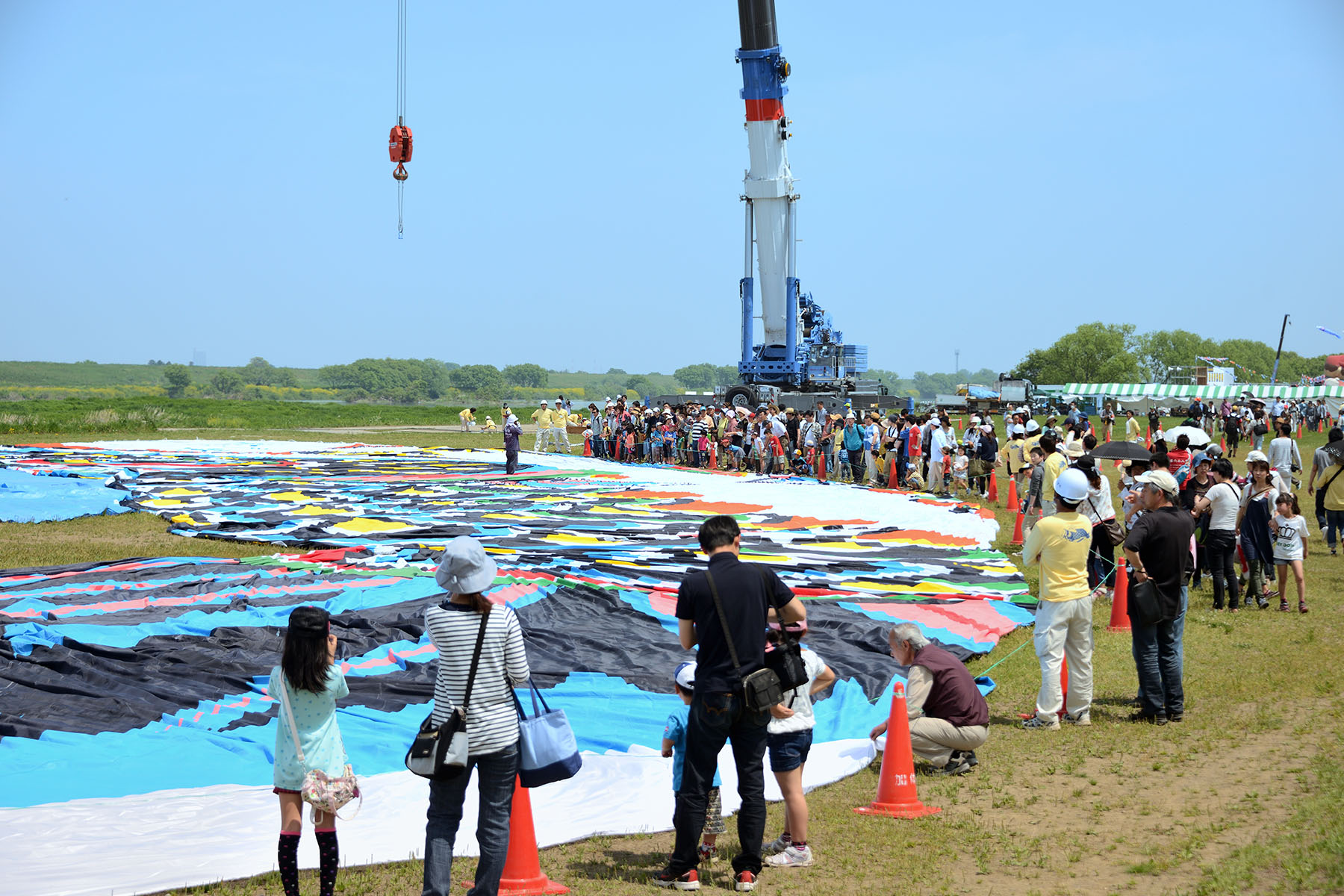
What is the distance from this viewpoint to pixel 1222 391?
249 ft

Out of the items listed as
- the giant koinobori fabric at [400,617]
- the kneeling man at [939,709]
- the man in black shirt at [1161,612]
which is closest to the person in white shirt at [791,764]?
the giant koinobori fabric at [400,617]

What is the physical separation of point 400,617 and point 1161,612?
632 cm

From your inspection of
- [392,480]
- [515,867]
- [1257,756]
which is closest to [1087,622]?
[1257,756]

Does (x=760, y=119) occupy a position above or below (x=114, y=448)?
above

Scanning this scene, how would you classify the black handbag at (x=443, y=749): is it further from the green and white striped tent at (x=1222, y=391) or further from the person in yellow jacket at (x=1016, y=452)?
the green and white striped tent at (x=1222, y=391)

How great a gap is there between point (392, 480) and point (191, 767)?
16.7 metres

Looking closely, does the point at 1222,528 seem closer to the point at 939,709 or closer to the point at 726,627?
the point at 939,709

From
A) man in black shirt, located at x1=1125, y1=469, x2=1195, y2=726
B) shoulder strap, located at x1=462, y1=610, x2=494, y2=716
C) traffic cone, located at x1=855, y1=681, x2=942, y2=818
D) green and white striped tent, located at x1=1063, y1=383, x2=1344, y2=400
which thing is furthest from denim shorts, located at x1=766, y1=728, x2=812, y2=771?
green and white striped tent, located at x1=1063, y1=383, x2=1344, y2=400

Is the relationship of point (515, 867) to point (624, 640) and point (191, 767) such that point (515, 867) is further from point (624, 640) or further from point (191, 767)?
point (624, 640)

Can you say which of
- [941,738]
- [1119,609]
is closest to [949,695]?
[941,738]

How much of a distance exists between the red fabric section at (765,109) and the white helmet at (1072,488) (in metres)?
29.4

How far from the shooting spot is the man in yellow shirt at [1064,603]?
7719 mm

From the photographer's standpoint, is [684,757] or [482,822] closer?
[482,822]

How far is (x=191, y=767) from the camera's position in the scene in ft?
21.3
